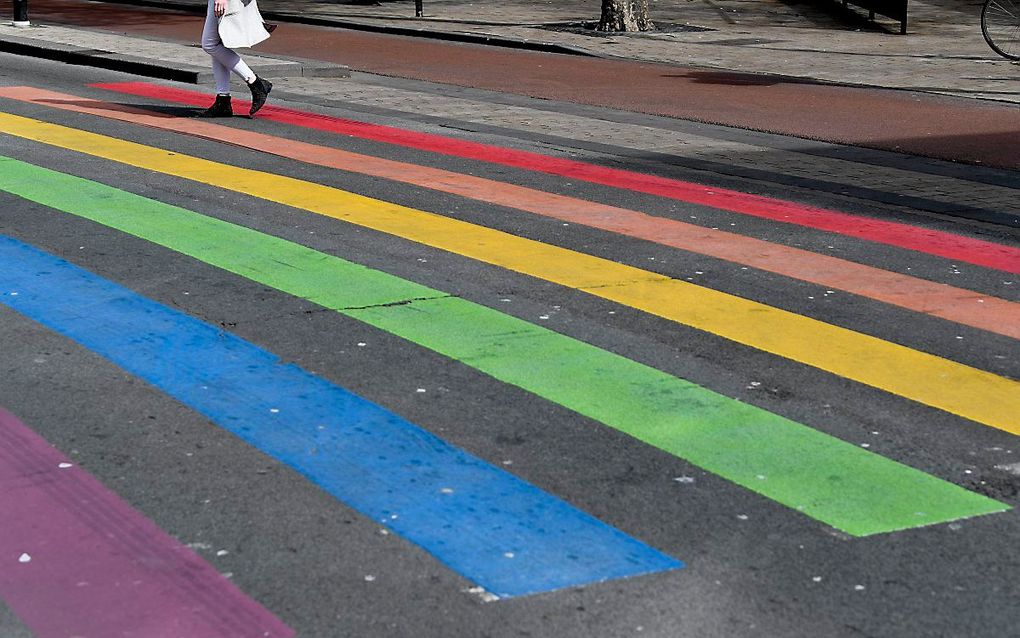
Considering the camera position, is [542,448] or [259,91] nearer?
[542,448]

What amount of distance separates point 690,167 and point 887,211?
6.29ft

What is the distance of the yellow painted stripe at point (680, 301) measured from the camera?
18.9 feet

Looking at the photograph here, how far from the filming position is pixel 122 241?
794cm

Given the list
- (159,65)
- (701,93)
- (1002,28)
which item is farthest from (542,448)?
(1002,28)

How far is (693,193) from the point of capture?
1004cm

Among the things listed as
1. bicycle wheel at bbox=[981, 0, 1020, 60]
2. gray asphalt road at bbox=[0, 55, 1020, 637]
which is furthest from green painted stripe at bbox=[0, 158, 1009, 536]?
bicycle wheel at bbox=[981, 0, 1020, 60]

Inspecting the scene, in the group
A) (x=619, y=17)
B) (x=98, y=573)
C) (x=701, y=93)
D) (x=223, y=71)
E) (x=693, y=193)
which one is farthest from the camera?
(x=619, y=17)

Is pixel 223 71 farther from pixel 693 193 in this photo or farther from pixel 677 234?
pixel 677 234

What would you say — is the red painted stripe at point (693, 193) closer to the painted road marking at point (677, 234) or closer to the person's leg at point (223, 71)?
the person's leg at point (223, 71)

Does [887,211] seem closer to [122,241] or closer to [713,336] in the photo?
[713,336]

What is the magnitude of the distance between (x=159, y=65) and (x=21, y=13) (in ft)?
20.0

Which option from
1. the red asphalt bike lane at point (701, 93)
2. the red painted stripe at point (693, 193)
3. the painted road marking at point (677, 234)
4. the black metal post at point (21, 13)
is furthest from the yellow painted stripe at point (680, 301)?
the black metal post at point (21, 13)

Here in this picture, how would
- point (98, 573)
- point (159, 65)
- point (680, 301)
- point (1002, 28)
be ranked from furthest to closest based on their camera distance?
point (1002, 28), point (159, 65), point (680, 301), point (98, 573)

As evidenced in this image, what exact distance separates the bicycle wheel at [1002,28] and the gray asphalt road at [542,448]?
36.3ft
